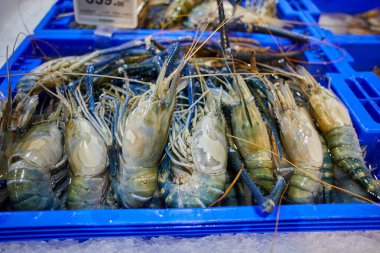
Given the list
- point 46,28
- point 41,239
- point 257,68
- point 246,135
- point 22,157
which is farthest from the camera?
point 46,28

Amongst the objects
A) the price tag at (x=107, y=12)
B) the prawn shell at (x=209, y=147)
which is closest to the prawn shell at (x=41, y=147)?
the prawn shell at (x=209, y=147)

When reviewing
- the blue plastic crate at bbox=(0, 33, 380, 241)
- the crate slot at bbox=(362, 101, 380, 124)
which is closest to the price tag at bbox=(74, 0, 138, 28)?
the blue plastic crate at bbox=(0, 33, 380, 241)

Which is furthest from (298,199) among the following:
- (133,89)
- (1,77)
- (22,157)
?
(1,77)

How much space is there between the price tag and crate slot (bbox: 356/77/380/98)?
4.52 feet

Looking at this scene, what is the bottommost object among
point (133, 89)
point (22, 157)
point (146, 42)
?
point (22, 157)

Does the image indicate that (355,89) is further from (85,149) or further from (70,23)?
(70,23)

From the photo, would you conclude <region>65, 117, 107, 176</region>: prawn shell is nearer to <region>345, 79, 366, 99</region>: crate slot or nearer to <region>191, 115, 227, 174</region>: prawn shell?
<region>191, 115, 227, 174</region>: prawn shell

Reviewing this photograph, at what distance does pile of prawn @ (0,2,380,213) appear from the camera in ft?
4.38

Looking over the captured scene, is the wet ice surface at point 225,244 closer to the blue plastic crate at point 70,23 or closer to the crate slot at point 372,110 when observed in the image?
the crate slot at point 372,110

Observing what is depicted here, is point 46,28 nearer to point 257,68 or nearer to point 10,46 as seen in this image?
point 10,46

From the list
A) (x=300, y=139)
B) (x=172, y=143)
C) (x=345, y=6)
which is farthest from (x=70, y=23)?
(x=345, y=6)

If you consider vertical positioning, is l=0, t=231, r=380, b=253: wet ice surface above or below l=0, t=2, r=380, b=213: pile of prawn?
below

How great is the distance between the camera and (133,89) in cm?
170

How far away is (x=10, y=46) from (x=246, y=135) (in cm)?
160
